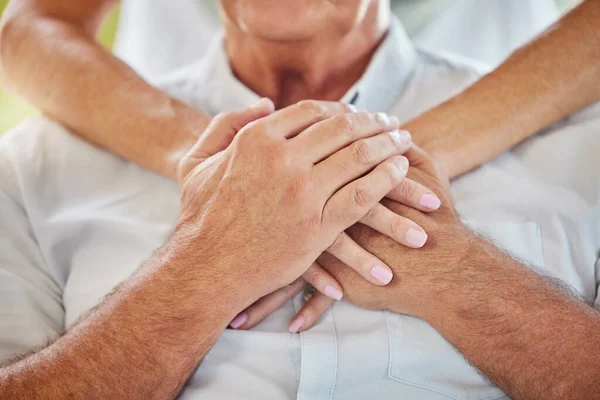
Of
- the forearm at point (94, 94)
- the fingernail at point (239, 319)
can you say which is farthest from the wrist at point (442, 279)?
the forearm at point (94, 94)

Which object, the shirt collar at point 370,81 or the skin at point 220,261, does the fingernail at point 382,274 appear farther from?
the shirt collar at point 370,81

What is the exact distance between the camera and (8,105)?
1976 millimetres

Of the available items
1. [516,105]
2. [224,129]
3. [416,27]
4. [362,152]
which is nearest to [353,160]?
[362,152]

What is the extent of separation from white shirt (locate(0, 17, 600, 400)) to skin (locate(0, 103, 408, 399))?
104mm

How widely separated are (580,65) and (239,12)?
0.58 m

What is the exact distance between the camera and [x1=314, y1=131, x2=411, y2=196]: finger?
2.89ft

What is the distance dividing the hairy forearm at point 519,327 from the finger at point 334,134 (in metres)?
0.22

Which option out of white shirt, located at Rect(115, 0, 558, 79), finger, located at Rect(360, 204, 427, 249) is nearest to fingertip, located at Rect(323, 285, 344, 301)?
finger, located at Rect(360, 204, 427, 249)

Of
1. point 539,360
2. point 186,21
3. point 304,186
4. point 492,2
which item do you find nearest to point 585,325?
point 539,360

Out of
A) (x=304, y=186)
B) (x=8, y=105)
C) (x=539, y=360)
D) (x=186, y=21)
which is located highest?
(x=304, y=186)

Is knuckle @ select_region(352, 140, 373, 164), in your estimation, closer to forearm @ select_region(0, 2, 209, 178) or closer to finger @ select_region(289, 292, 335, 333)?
finger @ select_region(289, 292, 335, 333)

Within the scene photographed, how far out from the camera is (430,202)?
3.01ft

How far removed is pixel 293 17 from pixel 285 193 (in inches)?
15.8

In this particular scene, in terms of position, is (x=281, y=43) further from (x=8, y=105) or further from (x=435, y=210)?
(x=8, y=105)
